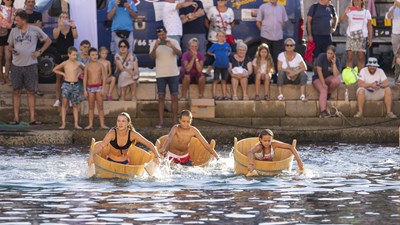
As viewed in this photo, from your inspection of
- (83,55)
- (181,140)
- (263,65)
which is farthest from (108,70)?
(181,140)

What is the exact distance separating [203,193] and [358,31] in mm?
10149

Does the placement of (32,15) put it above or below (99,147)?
above

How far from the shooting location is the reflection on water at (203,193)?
18406 mm

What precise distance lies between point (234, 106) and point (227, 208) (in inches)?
399

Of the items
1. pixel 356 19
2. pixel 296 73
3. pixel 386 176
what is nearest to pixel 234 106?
pixel 296 73

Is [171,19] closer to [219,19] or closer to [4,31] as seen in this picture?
[219,19]

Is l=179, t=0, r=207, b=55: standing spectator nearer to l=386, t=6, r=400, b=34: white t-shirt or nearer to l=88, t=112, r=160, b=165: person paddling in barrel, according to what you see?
l=386, t=6, r=400, b=34: white t-shirt

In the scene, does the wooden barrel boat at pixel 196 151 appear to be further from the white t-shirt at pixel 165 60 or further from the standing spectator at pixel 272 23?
the standing spectator at pixel 272 23

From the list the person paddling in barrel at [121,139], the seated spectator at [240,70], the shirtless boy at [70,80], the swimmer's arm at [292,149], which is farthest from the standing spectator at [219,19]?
the person paddling in barrel at [121,139]

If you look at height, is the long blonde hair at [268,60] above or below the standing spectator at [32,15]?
below

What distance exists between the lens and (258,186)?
2209 cm

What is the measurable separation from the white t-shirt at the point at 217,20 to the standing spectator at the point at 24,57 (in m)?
3.43

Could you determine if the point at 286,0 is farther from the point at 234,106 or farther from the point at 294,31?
the point at 234,106

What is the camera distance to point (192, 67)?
95.2 feet
